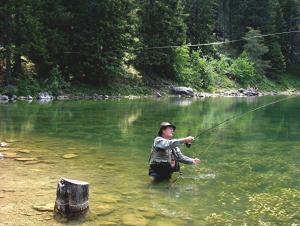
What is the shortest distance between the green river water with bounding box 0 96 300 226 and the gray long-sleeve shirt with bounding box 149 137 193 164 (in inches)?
20.4

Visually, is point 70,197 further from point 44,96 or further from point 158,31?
point 158,31

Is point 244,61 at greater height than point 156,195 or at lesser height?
greater

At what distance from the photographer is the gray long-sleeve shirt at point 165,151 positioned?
425 inches

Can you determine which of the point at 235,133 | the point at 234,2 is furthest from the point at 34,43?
the point at 234,2

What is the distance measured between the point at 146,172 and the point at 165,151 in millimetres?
1167

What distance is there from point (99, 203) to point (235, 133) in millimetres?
12606

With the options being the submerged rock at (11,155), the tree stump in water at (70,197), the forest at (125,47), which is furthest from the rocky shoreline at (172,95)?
the tree stump in water at (70,197)

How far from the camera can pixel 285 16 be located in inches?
3184

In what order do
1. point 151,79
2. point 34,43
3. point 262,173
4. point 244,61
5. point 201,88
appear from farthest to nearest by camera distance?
point 244,61 < point 201,88 < point 151,79 < point 34,43 < point 262,173

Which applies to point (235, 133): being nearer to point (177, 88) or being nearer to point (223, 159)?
point (223, 159)

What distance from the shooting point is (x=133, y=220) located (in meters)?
8.16

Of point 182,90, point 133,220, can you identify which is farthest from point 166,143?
point 182,90

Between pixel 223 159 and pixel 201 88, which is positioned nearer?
pixel 223 159

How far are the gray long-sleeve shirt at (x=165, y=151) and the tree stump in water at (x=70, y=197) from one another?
296 cm
